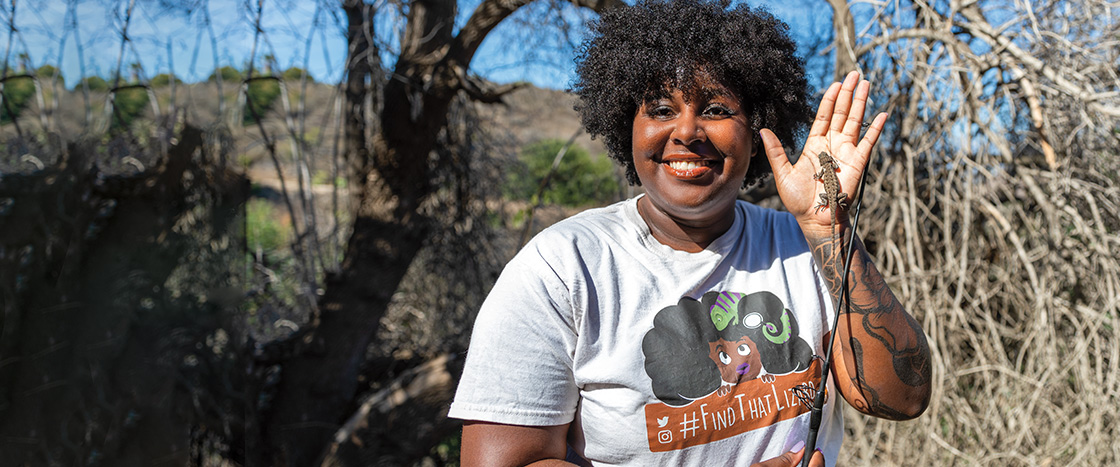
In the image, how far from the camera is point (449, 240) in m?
4.84

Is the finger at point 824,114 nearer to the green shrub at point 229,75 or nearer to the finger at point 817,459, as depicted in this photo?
the finger at point 817,459

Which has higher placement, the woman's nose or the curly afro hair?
the curly afro hair

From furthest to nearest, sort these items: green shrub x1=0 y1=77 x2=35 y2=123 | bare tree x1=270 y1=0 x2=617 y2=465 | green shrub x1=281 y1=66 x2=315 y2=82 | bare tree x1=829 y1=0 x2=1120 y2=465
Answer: bare tree x1=270 y1=0 x2=617 y2=465, green shrub x1=281 y1=66 x2=315 y2=82, green shrub x1=0 y1=77 x2=35 y2=123, bare tree x1=829 y1=0 x2=1120 y2=465

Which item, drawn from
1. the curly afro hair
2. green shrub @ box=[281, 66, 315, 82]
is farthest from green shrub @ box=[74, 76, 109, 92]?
the curly afro hair

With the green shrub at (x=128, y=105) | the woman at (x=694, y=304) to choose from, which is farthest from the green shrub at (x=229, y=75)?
the woman at (x=694, y=304)

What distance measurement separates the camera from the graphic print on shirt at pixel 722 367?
3.99 feet

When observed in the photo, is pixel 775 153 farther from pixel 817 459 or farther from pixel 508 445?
pixel 508 445

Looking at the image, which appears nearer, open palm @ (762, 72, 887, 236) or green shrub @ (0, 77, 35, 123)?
open palm @ (762, 72, 887, 236)

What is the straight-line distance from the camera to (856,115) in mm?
1331

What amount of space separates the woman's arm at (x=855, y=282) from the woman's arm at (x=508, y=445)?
2.01 feet

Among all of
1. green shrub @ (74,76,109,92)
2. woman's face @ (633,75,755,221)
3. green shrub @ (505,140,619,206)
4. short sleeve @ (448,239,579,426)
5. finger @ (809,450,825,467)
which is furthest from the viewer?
green shrub @ (505,140,619,206)

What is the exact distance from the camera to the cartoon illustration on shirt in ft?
4.00

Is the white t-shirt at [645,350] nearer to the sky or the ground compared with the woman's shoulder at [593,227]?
nearer to the ground

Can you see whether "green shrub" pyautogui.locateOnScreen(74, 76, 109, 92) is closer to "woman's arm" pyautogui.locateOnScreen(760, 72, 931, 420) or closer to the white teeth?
the white teeth
